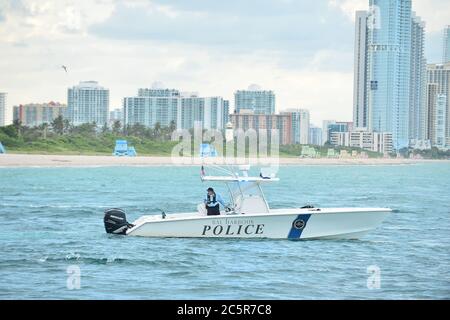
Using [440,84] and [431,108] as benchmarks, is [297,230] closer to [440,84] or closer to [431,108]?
[440,84]

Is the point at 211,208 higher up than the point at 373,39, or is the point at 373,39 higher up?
the point at 373,39

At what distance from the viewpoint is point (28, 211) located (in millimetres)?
26531

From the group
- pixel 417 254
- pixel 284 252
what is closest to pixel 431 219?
pixel 417 254

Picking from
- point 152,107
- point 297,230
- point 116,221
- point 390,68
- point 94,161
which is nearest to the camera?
point 297,230

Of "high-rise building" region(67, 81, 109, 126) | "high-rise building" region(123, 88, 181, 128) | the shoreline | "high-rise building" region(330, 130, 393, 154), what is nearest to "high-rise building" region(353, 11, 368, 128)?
"high-rise building" region(330, 130, 393, 154)

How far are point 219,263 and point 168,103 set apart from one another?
68.8m

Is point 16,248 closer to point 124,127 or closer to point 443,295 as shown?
point 443,295

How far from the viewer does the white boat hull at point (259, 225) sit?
1664cm

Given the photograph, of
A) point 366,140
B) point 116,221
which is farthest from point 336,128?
point 116,221

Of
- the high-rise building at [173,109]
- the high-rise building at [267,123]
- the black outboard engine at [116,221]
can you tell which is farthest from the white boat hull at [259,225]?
the high-rise building at [267,123]

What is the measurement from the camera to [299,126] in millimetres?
89062

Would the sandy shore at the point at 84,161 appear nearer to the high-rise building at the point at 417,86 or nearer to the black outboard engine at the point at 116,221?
the high-rise building at the point at 417,86

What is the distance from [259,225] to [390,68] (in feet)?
314

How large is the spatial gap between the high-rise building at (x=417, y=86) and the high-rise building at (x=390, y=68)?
96 centimetres
